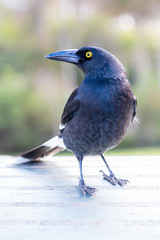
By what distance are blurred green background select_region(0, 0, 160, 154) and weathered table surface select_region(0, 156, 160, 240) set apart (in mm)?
10091

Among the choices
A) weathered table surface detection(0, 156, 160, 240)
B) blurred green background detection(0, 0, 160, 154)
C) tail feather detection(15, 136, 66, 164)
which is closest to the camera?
weathered table surface detection(0, 156, 160, 240)

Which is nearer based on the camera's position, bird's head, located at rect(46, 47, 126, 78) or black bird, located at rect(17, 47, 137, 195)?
black bird, located at rect(17, 47, 137, 195)

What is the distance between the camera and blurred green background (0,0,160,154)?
1384 cm

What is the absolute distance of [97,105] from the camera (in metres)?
2.37

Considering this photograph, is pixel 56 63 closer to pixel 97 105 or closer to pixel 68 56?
pixel 68 56

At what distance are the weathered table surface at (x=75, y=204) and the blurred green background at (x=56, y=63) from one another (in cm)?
1009

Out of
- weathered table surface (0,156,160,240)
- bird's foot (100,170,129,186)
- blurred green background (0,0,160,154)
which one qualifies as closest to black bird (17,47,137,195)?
bird's foot (100,170,129,186)

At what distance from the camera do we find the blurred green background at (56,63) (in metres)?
13.8

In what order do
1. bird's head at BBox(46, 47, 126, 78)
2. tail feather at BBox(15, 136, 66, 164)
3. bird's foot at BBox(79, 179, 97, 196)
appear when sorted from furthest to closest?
1. tail feather at BBox(15, 136, 66, 164)
2. bird's head at BBox(46, 47, 126, 78)
3. bird's foot at BBox(79, 179, 97, 196)

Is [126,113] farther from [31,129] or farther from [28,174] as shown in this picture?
[31,129]

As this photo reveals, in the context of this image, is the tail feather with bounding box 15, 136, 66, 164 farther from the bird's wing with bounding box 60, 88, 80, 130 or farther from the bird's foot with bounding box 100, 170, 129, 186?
the bird's foot with bounding box 100, 170, 129, 186

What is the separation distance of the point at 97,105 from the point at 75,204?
689mm

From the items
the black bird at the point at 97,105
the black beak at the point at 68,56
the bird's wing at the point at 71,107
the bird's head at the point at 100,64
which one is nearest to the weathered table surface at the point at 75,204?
the black bird at the point at 97,105

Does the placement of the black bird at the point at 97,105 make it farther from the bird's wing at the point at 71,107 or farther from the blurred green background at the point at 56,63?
the blurred green background at the point at 56,63
